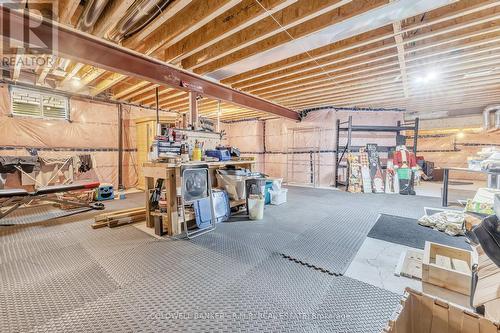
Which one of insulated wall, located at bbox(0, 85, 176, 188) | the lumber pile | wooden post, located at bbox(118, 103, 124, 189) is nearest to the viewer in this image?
the lumber pile

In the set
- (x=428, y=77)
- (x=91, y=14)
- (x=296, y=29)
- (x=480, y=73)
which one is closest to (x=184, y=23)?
(x=91, y=14)

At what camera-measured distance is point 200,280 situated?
2.05m

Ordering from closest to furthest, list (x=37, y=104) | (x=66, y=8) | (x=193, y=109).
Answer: (x=66, y=8) → (x=193, y=109) → (x=37, y=104)

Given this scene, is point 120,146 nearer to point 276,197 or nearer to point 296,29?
point 276,197

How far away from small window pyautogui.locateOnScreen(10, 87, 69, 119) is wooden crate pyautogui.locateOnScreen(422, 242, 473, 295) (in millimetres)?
7856

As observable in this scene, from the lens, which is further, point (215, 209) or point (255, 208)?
point (255, 208)

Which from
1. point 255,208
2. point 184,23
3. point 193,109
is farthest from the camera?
point 193,109

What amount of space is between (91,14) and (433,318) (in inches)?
157

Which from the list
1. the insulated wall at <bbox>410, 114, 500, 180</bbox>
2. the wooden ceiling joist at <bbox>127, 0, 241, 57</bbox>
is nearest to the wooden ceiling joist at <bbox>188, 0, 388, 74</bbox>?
the wooden ceiling joist at <bbox>127, 0, 241, 57</bbox>

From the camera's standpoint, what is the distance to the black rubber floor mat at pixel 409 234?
279cm

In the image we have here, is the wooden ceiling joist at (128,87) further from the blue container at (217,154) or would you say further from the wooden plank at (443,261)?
the wooden plank at (443,261)

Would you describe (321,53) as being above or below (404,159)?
above

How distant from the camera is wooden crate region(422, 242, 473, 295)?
1.63 m

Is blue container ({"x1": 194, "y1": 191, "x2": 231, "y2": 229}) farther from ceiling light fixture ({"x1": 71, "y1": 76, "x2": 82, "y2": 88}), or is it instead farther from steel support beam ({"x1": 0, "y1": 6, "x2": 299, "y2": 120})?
ceiling light fixture ({"x1": 71, "y1": 76, "x2": 82, "y2": 88})
